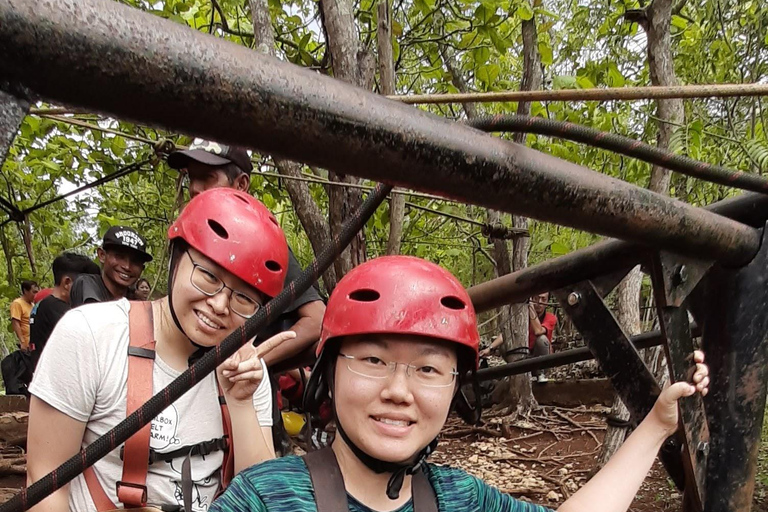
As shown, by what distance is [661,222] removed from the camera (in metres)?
1.09

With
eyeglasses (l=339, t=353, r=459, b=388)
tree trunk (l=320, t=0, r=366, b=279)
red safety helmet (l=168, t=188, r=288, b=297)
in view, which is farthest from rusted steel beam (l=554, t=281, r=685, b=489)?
tree trunk (l=320, t=0, r=366, b=279)

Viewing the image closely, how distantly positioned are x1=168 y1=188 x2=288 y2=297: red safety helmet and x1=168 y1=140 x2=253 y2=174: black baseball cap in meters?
0.80

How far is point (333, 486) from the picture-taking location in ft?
4.27

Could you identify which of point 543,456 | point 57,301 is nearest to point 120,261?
point 57,301

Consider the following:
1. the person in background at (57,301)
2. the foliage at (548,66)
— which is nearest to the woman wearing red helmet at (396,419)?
the foliage at (548,66)

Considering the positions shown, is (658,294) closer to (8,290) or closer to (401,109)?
(401,109)

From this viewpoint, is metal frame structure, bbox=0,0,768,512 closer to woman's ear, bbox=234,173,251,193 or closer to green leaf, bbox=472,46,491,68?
woman's ear, bbox=234,173,251,193

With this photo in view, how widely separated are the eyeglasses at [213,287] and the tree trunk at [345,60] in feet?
3.71

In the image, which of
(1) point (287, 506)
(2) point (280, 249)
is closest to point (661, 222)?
(1) point (287, 506)

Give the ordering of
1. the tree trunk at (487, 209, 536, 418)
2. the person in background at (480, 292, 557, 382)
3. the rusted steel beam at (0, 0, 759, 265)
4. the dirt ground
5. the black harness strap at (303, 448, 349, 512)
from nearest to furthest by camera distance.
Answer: the rusted steel beam at (0, 0, 759, 265)
the black harness strap at (303, 448, 349, 512)
the dirt ground
the tree trunk at (487, 209, 536, 418)
the person in background at (480, 292, 557, 382)

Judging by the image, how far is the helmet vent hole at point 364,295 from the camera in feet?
4.55

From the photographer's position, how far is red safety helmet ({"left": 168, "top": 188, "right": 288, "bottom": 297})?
5.31 ft

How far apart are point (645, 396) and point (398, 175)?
1076 millimetres

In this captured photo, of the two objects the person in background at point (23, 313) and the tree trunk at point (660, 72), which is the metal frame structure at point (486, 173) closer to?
the tree trunk at point (660, 72)
